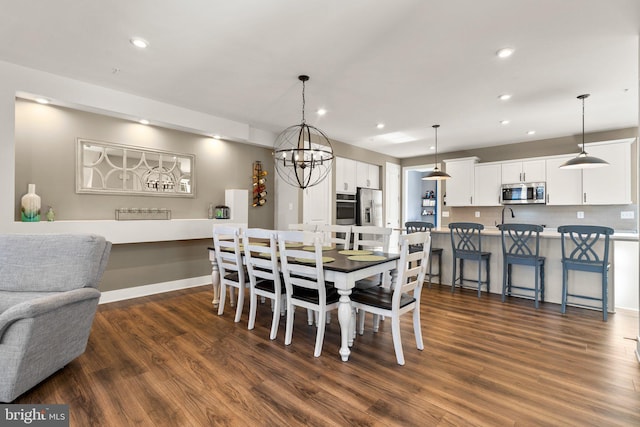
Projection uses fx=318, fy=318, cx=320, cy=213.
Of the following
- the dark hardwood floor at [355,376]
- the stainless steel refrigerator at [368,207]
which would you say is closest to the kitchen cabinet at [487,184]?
the stainless steel refrigerator at [368,207]

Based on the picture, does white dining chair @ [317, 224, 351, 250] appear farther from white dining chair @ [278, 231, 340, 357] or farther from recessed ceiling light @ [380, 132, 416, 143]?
recessed ceiling light @ [380, 132, 416, 143]

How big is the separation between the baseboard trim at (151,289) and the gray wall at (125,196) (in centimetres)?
6

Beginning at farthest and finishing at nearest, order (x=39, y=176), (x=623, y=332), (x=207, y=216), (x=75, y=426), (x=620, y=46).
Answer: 1. (x=207, y=216)
2. (x=39, y=176)
3. (x=623, y=332)
4. (x=620, y=46)
5. (x=75, y=426)

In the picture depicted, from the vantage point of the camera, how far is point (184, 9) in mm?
2234

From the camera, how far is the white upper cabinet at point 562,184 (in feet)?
17.2

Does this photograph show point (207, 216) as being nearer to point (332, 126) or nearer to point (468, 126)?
point (332, 126)

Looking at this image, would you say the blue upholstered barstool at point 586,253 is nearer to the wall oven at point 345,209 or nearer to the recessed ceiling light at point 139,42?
the wall oven at point 345,209

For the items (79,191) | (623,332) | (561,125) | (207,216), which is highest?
(561,125)

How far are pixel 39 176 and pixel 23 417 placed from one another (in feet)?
9.19

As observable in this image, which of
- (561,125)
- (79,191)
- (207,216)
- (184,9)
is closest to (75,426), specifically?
(184,9)

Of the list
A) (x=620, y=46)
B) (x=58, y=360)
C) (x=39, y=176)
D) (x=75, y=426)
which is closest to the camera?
(x=75, y=426)

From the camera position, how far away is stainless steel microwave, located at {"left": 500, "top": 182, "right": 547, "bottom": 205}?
18.2 ft

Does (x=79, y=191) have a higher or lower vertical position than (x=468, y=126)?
lower

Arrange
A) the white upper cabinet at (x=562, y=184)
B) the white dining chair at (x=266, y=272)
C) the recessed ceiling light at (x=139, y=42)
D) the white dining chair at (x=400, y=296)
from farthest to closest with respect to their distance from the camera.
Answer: the white upper cabinet at (x=562, y=184) → the white dining chair at (x=266, y=272) → the recessed ceiling light at (x=139, y=42) → the white dining chair at (x=400, y=296)
